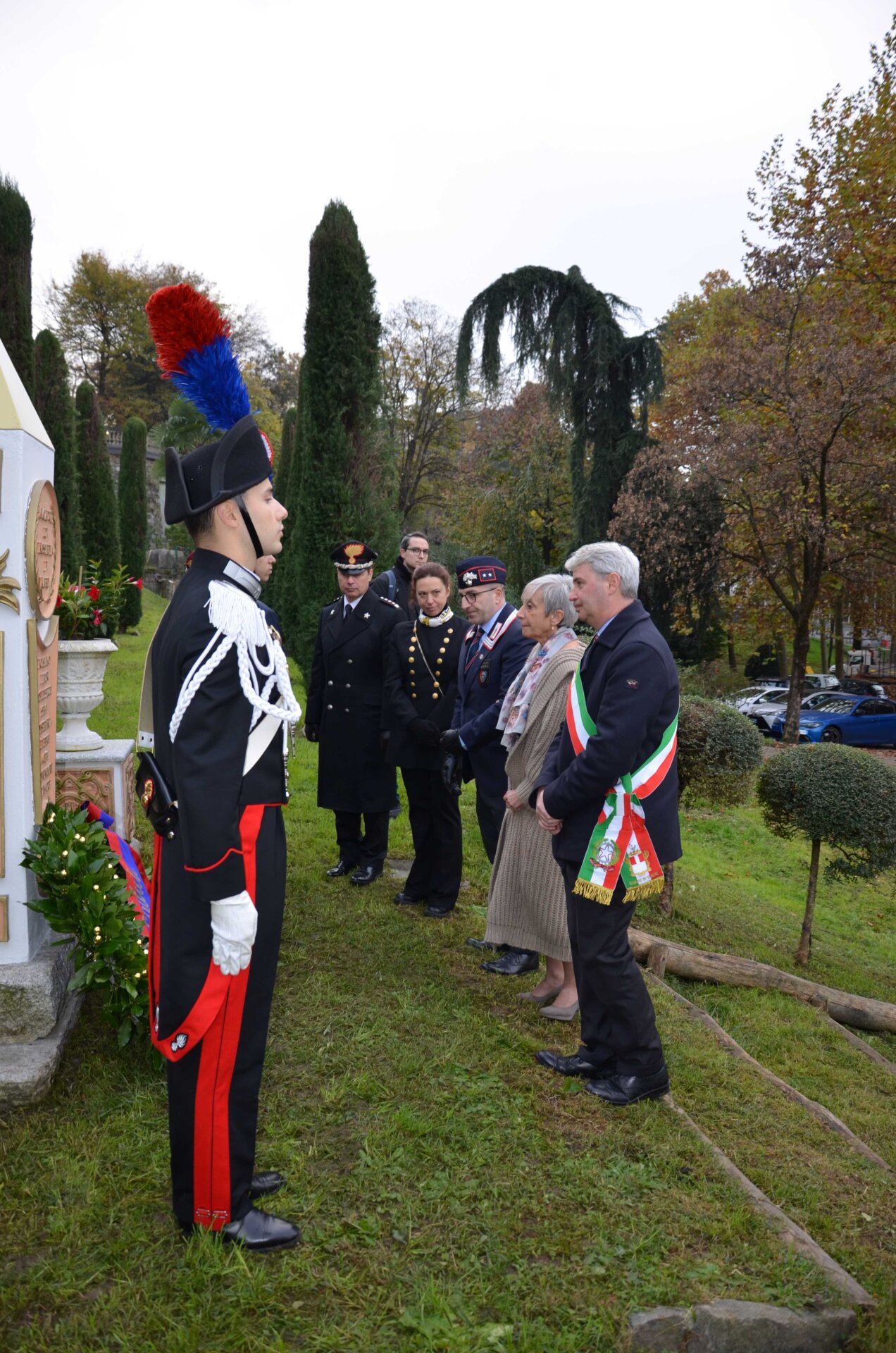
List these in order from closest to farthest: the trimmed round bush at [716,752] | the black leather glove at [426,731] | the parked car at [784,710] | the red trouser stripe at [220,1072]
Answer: the red trouser stripe at [220,1072] → the black leather glove at [426,731] → the trimmed round bush at [716,752] → the parked car at [784,710]

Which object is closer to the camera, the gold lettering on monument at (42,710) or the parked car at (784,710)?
the gold lettering on monument at (42,710)

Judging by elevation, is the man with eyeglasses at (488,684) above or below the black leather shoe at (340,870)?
above

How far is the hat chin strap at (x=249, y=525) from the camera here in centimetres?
256

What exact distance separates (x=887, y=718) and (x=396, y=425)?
16364mm

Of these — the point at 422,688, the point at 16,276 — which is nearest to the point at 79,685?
the point at 422,688

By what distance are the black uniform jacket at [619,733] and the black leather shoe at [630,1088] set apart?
82cm

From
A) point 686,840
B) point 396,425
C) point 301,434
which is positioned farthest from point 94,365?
point 686,840

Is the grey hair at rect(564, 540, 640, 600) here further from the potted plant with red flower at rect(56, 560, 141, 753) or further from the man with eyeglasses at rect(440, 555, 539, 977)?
the potted plant with red flower at rect(56, 560, 141, 753)

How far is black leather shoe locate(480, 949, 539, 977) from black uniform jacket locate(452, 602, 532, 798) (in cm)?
82

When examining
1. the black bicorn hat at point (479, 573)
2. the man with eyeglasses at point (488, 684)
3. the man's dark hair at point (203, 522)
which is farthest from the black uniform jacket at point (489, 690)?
the man's dark hair at point (203, 522)

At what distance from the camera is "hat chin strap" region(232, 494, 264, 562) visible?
256 centimetres

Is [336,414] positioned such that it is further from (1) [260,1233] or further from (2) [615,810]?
(1) [260,1233]

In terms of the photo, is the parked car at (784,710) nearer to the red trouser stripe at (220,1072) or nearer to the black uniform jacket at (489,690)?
the black uniform jacket at (489,690)

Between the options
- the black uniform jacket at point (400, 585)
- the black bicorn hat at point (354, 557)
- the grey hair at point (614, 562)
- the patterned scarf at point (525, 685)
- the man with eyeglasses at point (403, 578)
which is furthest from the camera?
the black uniform jacket at point (400, 585)
